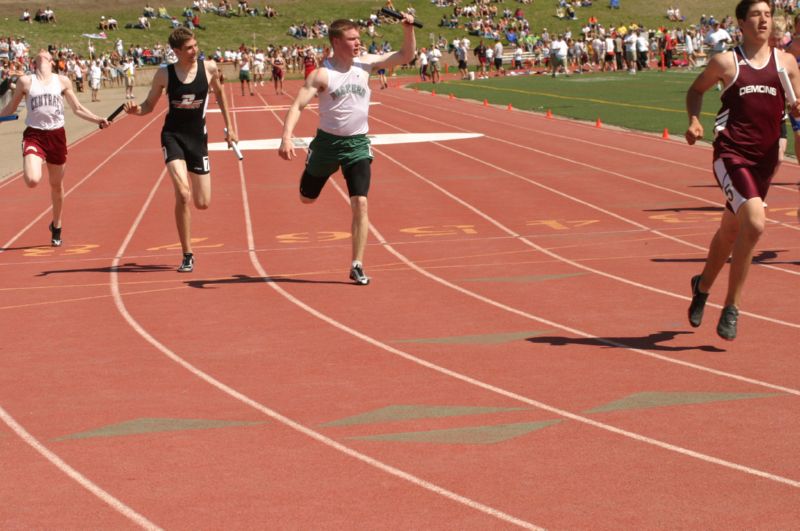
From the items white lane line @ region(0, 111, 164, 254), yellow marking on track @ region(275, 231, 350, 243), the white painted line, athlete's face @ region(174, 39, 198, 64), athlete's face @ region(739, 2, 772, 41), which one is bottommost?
white lane line @ region(0, 111, 164, 254)

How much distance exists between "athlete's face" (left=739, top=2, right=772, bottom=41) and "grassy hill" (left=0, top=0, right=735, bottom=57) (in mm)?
66067

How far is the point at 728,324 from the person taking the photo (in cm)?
779

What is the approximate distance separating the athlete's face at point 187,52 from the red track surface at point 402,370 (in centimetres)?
190

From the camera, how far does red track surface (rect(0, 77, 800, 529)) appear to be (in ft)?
17.0

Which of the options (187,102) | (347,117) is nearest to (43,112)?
(187,102)

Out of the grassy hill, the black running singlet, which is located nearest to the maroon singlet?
the black running singlet

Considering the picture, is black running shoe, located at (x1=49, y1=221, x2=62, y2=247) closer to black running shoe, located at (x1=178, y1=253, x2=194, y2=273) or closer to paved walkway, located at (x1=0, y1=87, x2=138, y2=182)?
black running shoe, located at (x1=178, y1=253, x2=194, y2=273)

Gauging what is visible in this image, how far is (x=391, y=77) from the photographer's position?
6500 cm

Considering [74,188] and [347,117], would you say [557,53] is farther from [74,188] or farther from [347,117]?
[347,117]

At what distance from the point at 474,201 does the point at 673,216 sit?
9.36 feet

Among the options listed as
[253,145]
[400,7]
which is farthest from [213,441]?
[400,7]

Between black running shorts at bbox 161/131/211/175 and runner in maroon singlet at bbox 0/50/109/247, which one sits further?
runner in maroon singlet at bbox 0/50/109/247

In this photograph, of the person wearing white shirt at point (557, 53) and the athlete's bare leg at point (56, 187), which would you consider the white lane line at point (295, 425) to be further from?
the person wearing white shirt at point (557, 53)

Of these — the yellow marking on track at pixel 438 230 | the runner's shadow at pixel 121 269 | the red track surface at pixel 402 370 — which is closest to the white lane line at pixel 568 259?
the red track surface at pixel 402 370
